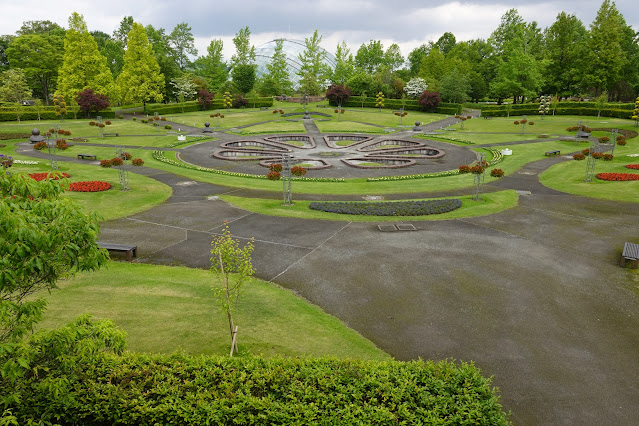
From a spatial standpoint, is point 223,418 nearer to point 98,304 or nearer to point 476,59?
point 98,304

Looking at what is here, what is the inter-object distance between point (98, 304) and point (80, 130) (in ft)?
209

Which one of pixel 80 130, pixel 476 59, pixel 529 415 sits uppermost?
pixel 476 59

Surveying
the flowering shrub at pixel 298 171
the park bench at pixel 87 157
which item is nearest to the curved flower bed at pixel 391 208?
the flowering shrub at pixel 298 171

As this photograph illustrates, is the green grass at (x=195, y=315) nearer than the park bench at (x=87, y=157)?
Yes

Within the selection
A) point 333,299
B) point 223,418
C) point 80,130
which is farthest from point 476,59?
point 223,418

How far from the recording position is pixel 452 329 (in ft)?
43.3

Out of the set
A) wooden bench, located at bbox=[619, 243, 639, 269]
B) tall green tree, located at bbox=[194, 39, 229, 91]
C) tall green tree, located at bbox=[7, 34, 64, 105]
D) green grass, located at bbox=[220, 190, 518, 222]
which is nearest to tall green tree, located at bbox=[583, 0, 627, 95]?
green grass, located at bbox=[220, 190, 518, 222]

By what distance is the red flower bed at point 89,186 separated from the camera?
31094mm

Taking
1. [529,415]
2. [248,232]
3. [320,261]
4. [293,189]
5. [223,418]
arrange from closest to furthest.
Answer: [223,418]
[529,415]
[320,261]
[248,232]
[293,189]

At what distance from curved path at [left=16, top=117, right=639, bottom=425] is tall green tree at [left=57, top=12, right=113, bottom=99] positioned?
71233 millimetres

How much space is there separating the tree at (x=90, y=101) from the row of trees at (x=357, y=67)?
10.8 feet

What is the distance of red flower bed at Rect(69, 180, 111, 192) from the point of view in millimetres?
31094

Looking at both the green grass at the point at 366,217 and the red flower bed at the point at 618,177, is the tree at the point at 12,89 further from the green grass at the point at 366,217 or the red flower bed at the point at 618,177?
the red flower bed at the point at 618,177

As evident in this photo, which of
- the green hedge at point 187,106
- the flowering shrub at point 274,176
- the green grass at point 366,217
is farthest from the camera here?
the green hedge at point 187,106
